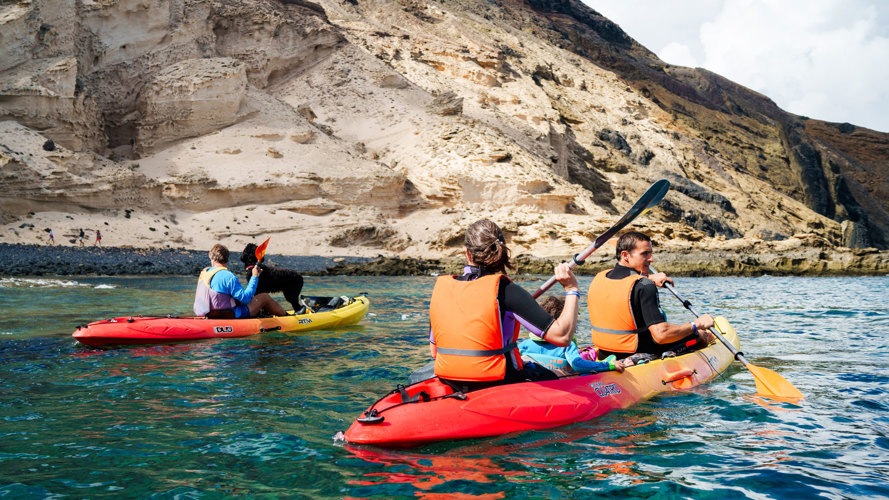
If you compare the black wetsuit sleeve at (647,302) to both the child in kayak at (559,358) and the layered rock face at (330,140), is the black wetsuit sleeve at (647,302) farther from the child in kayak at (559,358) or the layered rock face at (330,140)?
the layered rock face at (330,140)

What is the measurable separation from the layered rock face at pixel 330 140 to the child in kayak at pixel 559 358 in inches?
928

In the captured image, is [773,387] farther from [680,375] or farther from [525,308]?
[525,308]

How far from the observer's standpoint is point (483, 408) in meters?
3.99

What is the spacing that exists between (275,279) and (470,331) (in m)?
6.32

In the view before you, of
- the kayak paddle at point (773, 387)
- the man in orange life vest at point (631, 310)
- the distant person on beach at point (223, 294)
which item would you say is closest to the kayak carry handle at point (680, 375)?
the man in orange life vest at point (631, 310)

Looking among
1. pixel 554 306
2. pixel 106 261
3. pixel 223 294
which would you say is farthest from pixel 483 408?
pixel 106 261

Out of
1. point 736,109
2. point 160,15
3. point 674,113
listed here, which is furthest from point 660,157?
point 160,15

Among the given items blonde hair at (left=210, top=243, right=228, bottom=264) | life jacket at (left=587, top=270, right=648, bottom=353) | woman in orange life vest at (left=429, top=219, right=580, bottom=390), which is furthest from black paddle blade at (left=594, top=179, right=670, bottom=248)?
blonde hair at (left=210, top=243, right=228, bottom=264)

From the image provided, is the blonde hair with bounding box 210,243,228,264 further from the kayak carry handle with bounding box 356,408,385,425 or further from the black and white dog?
the kayak carry handle with bounding box 356,408,385,425

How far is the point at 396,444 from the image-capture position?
3.83 m

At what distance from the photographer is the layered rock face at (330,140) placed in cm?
2853

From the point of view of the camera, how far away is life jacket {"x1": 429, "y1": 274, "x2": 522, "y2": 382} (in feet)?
12.6

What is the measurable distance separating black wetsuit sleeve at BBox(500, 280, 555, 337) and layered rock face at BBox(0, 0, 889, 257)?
25.2 m

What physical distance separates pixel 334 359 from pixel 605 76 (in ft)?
189
